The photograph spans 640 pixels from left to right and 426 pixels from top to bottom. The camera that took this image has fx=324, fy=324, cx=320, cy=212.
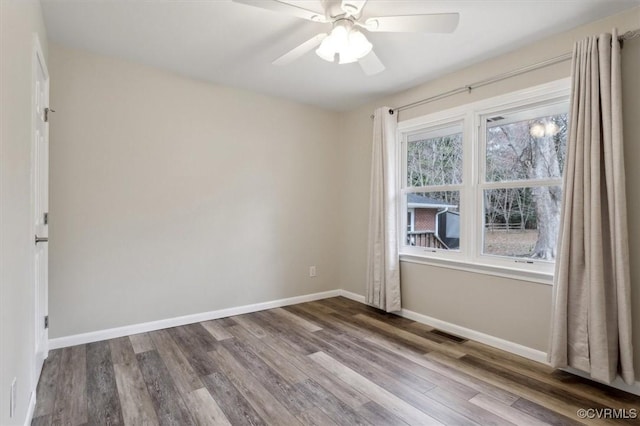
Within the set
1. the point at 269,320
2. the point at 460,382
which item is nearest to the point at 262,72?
the point at 269,320

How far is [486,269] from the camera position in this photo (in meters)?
2.82

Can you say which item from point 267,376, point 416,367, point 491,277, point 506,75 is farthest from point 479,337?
point 506,75

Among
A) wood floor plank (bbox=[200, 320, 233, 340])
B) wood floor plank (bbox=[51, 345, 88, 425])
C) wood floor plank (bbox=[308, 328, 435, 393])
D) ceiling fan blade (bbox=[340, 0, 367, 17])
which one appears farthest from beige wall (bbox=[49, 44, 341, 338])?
ceiling fan blade (bbox=[340, 0, 367, 17])

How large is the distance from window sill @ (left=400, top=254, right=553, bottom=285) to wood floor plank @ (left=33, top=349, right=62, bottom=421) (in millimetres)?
→ 3052

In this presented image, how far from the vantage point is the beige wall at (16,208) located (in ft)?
4.15

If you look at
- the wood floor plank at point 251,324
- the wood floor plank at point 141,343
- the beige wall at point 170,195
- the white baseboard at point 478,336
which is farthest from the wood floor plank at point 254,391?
the white baseboard at point 478,336

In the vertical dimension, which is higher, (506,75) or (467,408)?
(506,75)

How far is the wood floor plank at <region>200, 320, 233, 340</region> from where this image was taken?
293 centimetres

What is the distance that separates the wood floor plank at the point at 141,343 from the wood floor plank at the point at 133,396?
22cm

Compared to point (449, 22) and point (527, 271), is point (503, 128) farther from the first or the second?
point (449, 22)

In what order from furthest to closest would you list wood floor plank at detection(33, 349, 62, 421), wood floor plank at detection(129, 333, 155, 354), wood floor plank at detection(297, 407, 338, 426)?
wood floor plank at detection(129, 333, 155, 354), wood floor plank at detection(33, 349, 62, 421), wood floor plank at detection(297, 407, 338, 426)

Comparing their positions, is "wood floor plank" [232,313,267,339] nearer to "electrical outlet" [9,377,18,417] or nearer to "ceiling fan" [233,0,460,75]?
"electrical outlet" [9,377,18,417]

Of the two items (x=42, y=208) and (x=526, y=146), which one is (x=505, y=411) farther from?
(x=42, y=208)

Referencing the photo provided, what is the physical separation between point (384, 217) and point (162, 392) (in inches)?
99.4
